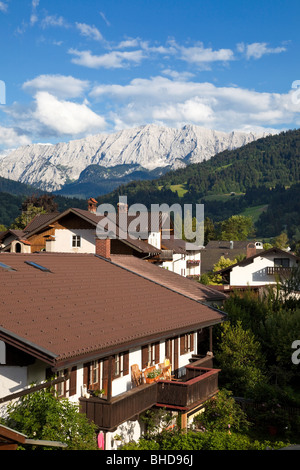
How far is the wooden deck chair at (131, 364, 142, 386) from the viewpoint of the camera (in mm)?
17141


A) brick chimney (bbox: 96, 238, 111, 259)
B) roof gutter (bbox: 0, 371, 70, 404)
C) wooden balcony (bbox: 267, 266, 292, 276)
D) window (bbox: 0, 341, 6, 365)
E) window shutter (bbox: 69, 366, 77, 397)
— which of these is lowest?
wooden balcony (bbox: 267, 266, 292, 276)

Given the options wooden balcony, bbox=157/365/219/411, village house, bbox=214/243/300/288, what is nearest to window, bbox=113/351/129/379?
wooden balcony, bbox=157/365/219/411

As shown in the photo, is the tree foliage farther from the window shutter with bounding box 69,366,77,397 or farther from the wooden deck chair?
the wooden deck chair

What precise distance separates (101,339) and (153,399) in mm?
3908

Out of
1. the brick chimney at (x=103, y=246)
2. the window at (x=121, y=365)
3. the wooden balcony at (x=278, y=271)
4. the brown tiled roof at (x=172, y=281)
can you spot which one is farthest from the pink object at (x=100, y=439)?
the wooden balcony at (x=278, y=271)

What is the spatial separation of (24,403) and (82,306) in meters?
4.24

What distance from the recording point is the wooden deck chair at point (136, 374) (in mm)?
17141

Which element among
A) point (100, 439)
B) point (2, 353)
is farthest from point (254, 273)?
point (2, 353)

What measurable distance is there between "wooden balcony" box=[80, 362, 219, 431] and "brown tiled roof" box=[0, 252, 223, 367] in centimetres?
148

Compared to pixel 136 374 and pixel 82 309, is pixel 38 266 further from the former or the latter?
pixel 136 374

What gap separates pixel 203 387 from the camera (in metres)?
18.0

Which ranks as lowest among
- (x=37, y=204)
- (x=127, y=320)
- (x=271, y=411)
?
(x=271, y=411)

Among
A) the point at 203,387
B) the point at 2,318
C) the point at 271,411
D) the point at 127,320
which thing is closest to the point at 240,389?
the point at 271,411
